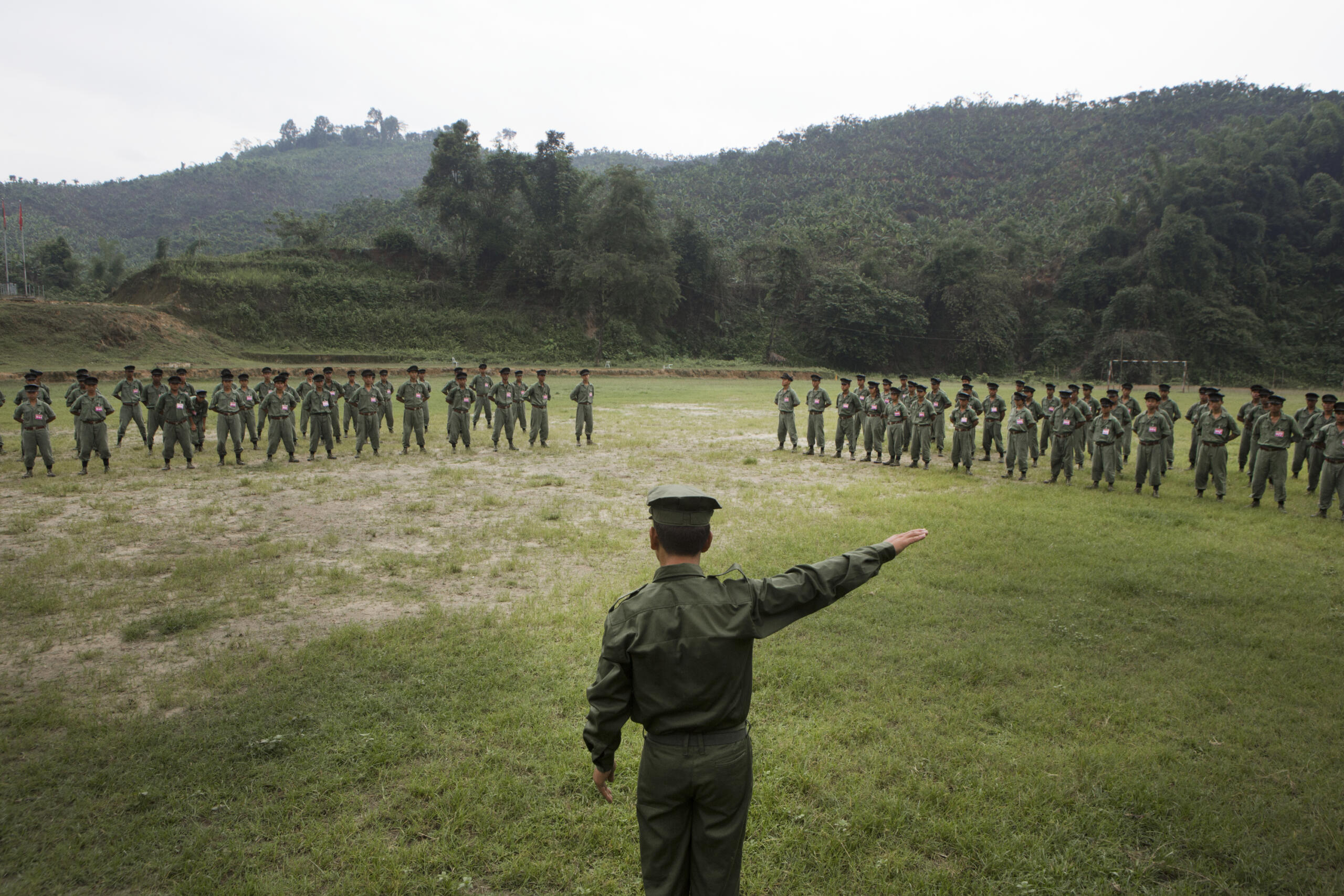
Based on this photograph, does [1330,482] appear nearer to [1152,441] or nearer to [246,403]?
[1152,441]

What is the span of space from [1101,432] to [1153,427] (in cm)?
94

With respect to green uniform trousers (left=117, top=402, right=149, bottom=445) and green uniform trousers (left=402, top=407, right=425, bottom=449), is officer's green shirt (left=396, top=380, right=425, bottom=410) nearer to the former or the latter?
green uniform trousers (left=402, top=407, right=425, bottom=449)

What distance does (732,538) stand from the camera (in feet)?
31.0

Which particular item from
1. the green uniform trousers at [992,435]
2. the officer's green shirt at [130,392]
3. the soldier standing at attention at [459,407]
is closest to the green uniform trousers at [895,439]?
the green uniform trousers at [992,435]

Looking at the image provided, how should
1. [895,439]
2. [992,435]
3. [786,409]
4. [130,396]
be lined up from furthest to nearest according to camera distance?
[786,409] < [992,435] < [895,439] < [130,396]

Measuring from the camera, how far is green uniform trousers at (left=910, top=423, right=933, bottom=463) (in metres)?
16.0

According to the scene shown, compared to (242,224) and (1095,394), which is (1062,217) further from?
(242,224)

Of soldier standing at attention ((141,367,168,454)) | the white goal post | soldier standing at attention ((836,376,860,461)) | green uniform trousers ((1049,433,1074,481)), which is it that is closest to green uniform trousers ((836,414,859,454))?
soldier standing at attention ((836,376,860,461))

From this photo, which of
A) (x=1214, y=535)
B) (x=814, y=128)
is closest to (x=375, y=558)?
(x=1214, y=535)

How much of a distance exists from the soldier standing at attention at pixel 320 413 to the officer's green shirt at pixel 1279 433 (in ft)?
56.0

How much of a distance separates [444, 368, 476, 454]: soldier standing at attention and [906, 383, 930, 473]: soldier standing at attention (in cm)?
997

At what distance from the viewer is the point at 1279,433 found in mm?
11352

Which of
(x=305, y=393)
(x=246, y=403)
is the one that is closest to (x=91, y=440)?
(x=246, y=403)

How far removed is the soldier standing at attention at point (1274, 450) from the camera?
11.3m
